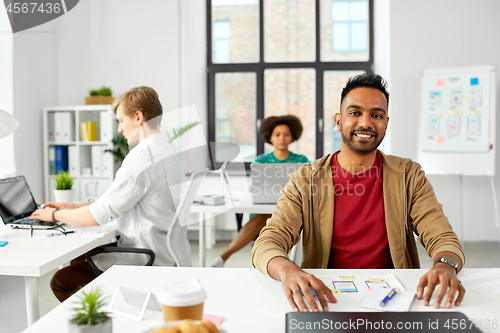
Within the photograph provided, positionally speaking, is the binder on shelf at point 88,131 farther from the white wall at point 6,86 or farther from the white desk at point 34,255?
the white desk at point 34,255

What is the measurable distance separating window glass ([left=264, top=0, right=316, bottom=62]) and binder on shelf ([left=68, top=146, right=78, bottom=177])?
2499 mm

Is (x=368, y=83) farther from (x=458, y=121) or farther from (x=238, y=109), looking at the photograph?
(x=238, y=109)

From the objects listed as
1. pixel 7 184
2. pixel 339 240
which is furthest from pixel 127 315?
pixel 7 184

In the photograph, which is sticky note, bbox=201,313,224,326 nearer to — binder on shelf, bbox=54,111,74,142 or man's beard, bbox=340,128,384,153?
man's beard, bbox=340,128,384,153

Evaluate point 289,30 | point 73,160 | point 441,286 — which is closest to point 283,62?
point 289,30

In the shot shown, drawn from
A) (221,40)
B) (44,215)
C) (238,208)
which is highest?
(221,40)

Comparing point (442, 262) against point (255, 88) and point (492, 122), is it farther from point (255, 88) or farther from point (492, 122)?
point (255, 88)

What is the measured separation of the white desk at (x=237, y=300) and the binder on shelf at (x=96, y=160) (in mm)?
3366

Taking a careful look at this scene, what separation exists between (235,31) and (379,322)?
4881mm

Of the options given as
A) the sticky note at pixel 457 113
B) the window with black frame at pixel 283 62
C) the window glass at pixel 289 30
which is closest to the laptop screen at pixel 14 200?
the window with black frame at pixel 283 62

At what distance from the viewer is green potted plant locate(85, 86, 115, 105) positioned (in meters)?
4.61

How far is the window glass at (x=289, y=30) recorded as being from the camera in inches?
207

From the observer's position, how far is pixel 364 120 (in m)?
1.67

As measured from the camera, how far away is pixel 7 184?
87.4 inches
